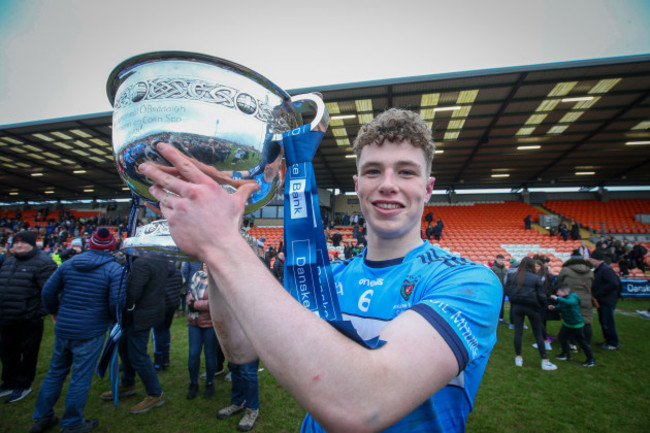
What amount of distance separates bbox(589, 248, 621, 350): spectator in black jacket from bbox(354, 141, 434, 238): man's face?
7821 mm

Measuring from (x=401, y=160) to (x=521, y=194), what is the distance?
2893 centimetres

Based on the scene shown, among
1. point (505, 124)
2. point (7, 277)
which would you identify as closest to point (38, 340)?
point (7, 277)

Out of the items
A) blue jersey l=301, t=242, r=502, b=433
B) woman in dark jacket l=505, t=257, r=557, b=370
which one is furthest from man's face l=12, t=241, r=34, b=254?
woman in dark jacket l=505, t=257, r=557, b=370

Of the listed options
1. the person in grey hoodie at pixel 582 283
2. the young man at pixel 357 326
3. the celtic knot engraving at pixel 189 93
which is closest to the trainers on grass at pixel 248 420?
the young man at pixel 357 326

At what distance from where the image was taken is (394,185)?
3.79 ft

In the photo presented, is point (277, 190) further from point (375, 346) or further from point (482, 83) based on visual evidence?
point (482, 83)

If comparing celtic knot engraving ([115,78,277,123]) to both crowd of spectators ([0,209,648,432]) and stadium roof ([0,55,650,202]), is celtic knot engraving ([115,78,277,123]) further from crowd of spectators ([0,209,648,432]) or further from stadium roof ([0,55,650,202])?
stadium roof ([0,55,650,202])

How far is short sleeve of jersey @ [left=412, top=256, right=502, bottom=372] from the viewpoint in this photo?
0.75 m

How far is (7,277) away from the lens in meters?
4.01

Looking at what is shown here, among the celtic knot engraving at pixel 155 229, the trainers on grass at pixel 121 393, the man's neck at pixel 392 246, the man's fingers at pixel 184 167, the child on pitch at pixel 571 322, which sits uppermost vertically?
the man's fingers at pixel 184 167

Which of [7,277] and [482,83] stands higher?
[482,83]

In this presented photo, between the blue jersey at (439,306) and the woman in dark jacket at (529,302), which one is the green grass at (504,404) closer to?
the woman in dark jacket at (529,302)

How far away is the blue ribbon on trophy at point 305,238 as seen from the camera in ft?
2.95

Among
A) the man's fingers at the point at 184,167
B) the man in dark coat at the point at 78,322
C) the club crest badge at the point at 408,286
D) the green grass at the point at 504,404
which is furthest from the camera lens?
the green grass at the point at 504,404
